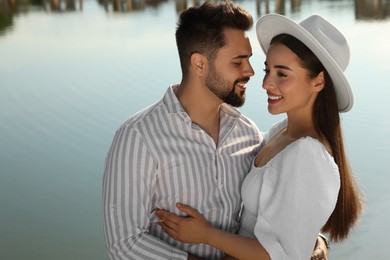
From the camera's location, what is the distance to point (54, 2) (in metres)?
17.0

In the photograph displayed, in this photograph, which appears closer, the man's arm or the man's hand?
the man's arm

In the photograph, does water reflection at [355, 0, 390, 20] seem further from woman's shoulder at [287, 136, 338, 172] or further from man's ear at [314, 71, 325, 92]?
woman's shoulder at [287, 136, 338, 172]

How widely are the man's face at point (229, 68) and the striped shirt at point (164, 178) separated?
0.40 feet

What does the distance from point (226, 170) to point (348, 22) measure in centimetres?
1037

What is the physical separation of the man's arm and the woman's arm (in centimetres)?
5

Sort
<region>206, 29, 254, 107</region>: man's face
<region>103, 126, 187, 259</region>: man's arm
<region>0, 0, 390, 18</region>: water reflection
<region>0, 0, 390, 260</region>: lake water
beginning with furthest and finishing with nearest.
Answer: <region>0, 0, 390, 18</region>: water reflection, <region>0, 0, 390, 260</region>: lake water, <region>206, 29, 254, 107</region>: man's face, <region>103, 126, 187, 259</region>: man's arm

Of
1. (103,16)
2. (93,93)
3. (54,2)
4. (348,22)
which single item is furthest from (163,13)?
(93,93)

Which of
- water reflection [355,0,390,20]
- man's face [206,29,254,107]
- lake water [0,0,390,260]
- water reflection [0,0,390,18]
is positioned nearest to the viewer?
man's face [206,29,254,107]

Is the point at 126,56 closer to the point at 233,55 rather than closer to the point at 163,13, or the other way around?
the point at 163,13

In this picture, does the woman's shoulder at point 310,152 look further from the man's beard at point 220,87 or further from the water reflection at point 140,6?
the water reflection at point 140,6

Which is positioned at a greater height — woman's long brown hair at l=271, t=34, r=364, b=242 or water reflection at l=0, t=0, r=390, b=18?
woman's long brown hair at l=271, t=34, r=364, b=242

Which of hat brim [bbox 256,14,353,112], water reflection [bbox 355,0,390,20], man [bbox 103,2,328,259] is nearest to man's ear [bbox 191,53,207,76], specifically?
man [bbox 103,2,328,259]

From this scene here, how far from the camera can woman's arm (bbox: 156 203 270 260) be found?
199 centimetres

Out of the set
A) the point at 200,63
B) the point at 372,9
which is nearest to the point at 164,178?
the point at 200,63
